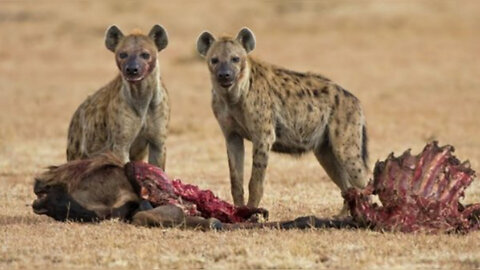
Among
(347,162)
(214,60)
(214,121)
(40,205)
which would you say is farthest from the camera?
(214,121)

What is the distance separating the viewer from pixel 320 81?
907 cm

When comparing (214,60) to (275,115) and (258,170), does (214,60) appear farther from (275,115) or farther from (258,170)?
(258,170)

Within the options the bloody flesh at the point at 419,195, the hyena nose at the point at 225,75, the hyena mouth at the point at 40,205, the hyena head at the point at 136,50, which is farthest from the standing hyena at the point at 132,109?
the bloody flesh at the point at 419,195

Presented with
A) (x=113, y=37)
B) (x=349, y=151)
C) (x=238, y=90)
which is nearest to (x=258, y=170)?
(x=238, y=90)

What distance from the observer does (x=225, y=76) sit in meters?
8.21

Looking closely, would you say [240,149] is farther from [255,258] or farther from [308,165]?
[308,165]

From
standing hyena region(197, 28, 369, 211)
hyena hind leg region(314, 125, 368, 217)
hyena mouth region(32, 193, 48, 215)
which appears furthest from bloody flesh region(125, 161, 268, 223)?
hyena hind leg region(314, 125, 368, 217)

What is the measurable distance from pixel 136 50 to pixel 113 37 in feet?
1.12

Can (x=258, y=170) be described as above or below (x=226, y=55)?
below

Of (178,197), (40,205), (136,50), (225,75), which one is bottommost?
(40,205)

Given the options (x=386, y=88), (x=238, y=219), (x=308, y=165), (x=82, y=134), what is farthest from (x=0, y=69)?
(x=238, y=219)

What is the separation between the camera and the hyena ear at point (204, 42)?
8570mm

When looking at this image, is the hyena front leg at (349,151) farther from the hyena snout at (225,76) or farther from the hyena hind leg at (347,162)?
the hyena snout at (225,76)

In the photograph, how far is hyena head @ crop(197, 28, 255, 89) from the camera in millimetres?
8266
